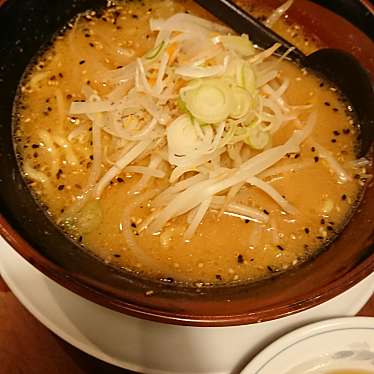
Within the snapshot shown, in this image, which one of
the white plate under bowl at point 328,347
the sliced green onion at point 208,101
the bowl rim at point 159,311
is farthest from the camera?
the sliced green onion at point 208,101

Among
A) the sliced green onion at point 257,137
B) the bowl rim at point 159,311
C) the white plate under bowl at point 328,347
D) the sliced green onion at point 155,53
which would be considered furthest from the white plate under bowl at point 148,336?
the sliced green onion at point 155,53

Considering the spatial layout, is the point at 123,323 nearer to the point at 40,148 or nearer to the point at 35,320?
the point at 35,320

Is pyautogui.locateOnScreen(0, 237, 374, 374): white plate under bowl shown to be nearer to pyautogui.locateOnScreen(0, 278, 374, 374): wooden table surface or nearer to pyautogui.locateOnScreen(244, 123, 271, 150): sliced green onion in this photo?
pyautogui.locateOnScreen(0, 278, 374, 374): wooden table surface

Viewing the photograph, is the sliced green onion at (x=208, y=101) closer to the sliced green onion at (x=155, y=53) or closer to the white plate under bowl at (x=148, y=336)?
the sliced green onion at (x=155, y=53)

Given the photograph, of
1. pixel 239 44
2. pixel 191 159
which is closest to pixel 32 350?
pixel 191 159

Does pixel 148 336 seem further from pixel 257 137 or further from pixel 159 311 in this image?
pixel 257 137

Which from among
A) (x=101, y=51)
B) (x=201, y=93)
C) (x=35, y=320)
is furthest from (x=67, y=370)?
(x=101, y=51)

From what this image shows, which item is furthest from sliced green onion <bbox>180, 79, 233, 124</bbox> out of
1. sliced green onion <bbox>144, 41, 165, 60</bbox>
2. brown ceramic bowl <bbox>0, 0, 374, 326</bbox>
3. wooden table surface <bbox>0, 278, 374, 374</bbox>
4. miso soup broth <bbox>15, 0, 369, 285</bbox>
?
wooden table surface <bbox>0, 278, 374, 374</bbox>
